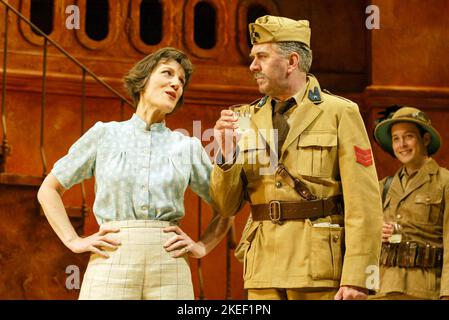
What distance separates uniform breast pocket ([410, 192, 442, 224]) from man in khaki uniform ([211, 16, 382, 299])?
181cm

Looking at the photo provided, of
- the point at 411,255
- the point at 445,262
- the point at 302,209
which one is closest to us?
the point at 302,209

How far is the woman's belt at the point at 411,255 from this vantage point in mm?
4973

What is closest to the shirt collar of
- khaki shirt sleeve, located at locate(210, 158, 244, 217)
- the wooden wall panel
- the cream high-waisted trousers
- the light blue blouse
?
the light blue blouse

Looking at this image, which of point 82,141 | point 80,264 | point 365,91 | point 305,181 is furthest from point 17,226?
point 365,91

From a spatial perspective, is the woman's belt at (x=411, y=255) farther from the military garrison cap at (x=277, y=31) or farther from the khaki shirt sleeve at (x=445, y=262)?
the military garrison cap at (x=277, y=31)

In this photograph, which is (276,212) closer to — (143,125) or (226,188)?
(226,188)

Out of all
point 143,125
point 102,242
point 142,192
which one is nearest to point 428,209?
point 143,125

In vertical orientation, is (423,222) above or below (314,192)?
below

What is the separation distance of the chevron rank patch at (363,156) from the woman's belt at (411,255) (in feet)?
6.01

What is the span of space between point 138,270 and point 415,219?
2407mm

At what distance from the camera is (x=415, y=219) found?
509 centimetres

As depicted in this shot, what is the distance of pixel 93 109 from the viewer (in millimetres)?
7105

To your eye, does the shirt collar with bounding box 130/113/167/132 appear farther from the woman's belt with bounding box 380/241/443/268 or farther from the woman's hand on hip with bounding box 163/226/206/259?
the woman's belt with bounding box 380/241/443/268

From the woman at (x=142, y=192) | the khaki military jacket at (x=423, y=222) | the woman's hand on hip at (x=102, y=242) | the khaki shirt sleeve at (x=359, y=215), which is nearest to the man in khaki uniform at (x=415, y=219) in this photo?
the khaki military jacket at (x=423, y=222)
